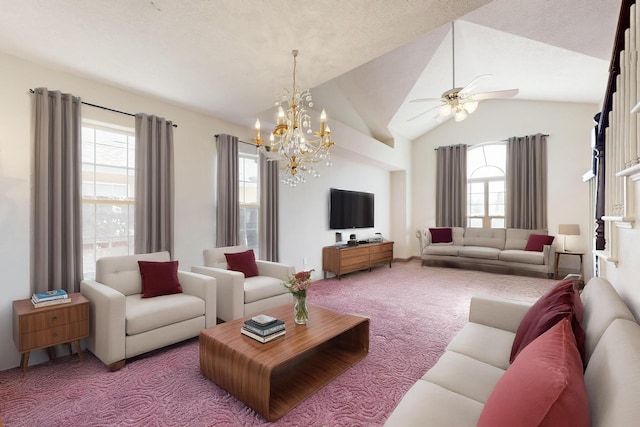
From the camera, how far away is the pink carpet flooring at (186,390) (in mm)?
1792

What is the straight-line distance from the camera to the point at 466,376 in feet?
4.85

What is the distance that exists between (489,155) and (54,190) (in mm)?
7803

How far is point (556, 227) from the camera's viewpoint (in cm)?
609

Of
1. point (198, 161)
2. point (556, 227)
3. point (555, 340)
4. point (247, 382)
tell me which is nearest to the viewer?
point (555, 340)

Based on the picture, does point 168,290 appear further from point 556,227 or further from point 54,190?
point 556,227

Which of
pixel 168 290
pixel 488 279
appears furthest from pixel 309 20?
pixel 488 279

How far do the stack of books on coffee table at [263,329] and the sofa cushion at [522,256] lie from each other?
5.46 metres

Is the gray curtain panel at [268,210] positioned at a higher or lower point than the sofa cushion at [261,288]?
higher

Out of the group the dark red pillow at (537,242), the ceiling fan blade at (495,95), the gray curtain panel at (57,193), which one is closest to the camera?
the gray curtain panel at (57,193)

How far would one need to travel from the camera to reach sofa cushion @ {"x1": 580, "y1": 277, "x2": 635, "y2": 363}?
1192 millimetres

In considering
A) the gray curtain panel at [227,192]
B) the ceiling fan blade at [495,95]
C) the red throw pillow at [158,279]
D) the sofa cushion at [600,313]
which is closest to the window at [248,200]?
the gray curtain panel at [227,192]

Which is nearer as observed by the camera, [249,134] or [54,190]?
[54,190]

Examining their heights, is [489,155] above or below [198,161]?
above

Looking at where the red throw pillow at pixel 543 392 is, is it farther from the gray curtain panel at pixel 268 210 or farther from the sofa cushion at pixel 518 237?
the sofa cushion at pixel 518 237
